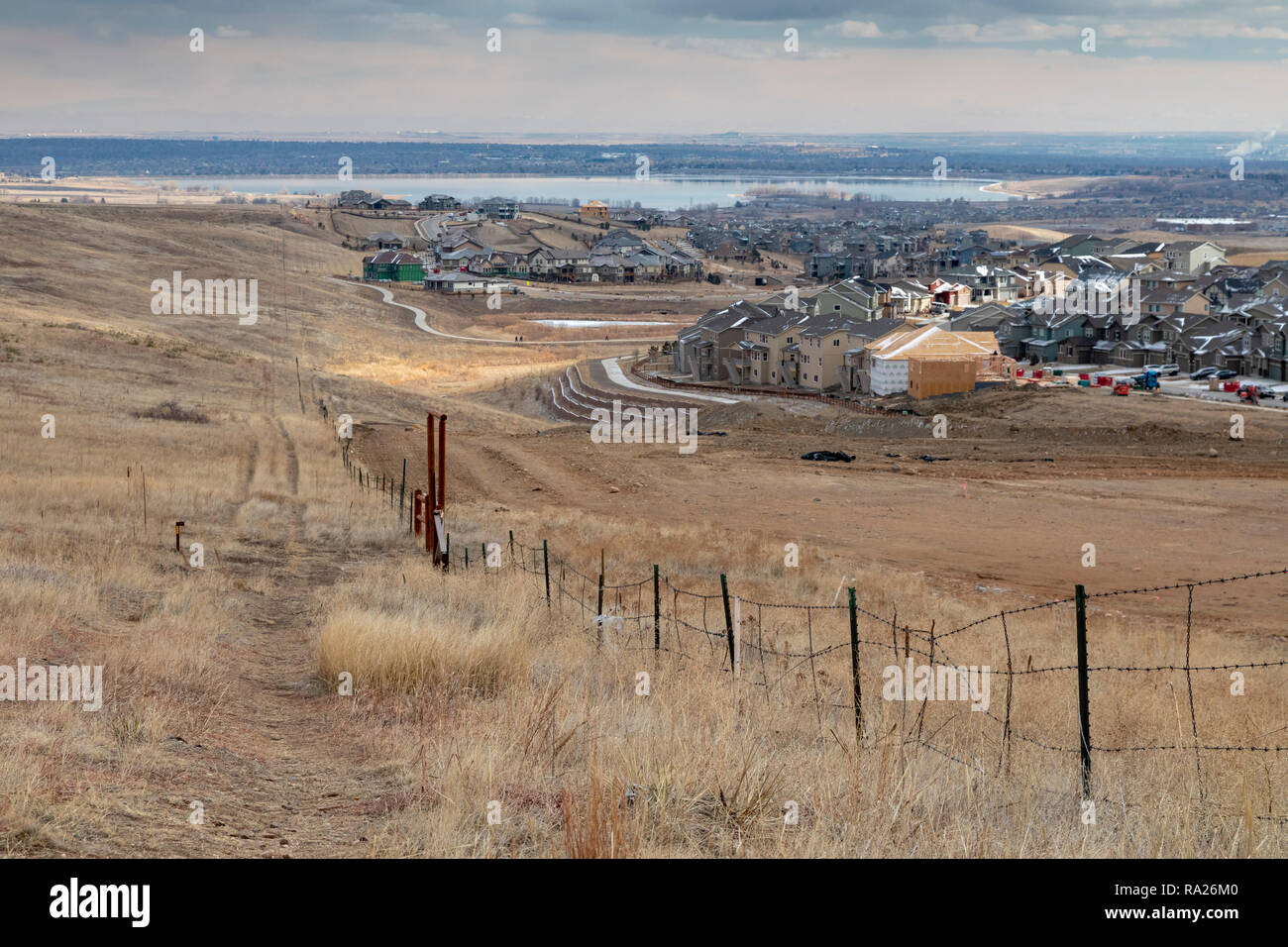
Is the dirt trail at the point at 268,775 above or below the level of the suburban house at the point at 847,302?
below

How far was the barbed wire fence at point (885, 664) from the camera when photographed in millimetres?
10250

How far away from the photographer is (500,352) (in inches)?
3656

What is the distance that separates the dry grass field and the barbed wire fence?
0.12m

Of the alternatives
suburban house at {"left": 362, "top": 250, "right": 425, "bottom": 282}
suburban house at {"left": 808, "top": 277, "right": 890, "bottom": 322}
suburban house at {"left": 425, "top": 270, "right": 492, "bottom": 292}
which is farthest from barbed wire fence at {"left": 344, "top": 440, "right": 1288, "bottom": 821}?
suburban house at {"left": 362, "top": 250, "right": 425, "bottom": 282}

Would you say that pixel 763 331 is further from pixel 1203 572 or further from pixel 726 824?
pixel 726 824

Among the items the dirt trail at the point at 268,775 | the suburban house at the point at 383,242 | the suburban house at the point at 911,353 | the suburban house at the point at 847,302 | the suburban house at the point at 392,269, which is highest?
the suburban house at the point at 383,242

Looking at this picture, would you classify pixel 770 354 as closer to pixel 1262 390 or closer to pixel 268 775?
pixel 1262 390

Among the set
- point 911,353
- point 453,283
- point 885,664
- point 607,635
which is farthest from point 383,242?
point 885,664

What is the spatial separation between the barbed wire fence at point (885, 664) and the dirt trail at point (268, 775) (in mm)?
3685

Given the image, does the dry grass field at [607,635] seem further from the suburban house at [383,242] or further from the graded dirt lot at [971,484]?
the suburban house at [383,242]

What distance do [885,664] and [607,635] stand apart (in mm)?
3556

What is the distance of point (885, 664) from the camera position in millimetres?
15656

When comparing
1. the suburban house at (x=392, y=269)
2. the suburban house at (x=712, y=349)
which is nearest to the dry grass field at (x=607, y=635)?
the suburban house at (x=712, y=349)
